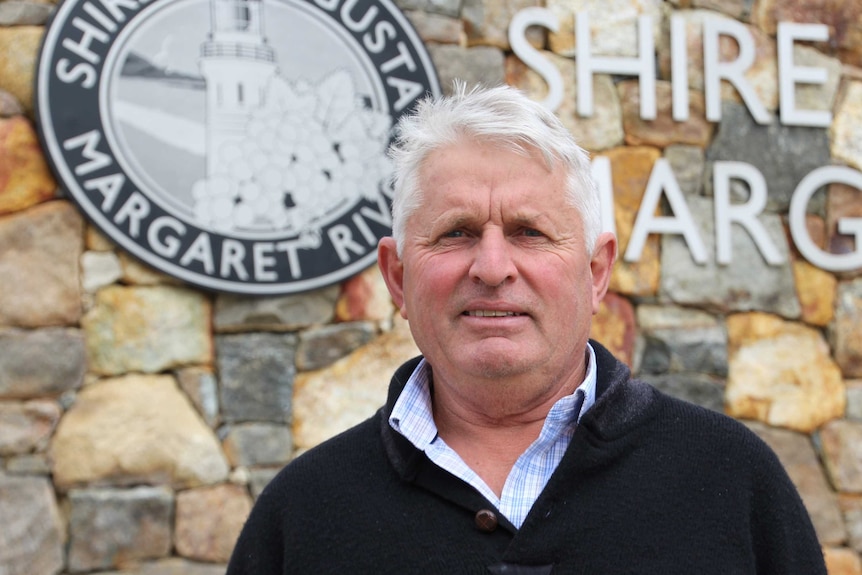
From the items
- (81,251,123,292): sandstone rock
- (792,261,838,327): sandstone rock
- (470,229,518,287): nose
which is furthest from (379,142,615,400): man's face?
(792,261,838,327): sandstone rock

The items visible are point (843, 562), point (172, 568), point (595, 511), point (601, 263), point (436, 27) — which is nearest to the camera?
point (595, 511)

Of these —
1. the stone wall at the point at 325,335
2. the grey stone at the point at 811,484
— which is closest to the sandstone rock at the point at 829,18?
the stone wall at the point at 325,335

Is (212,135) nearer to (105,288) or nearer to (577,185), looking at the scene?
(105,288)

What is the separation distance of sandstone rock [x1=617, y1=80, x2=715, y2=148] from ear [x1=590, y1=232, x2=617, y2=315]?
5.56ft

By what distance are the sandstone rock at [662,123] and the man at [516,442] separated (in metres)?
1.79

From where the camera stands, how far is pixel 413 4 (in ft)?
9.86

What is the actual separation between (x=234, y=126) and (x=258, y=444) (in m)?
0.90

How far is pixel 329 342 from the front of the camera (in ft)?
9.39

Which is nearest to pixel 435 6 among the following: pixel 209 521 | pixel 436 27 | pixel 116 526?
pixel 436 27

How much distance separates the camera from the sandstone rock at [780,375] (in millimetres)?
3133

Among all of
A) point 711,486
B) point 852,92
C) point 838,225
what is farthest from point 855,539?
point 711,486

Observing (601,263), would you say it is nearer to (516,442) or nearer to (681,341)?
(516,442)

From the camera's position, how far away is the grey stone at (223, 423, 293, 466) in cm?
278

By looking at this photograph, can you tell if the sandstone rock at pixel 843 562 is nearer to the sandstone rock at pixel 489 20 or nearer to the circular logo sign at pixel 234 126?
the circular logo sign at pixel 234 126
